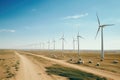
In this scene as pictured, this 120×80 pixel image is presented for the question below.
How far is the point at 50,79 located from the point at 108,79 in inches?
382

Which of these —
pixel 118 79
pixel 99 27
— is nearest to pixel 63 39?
pixel 99 27

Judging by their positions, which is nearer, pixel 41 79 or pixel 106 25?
pixel 41 79

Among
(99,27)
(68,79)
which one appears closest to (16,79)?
(68,79)

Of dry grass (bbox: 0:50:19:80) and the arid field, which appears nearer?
the arid field

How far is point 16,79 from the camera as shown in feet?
93.8

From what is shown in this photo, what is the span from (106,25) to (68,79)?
4998 centimetres

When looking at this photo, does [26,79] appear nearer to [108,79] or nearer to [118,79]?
[108,79]

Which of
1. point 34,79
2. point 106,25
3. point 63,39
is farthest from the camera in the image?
point 63,39

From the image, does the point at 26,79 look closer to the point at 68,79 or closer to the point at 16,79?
the point at 16,79

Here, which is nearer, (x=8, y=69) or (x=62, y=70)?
(x=62, y=70)

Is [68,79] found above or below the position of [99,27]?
below

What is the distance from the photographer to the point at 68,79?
29016 millimetres

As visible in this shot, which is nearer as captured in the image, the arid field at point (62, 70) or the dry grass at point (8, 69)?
the arid field at point (62, 70)

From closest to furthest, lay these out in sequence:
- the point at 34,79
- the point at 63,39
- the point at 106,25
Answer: the point at 34,79
the point at 106,25
the point at 63,39
